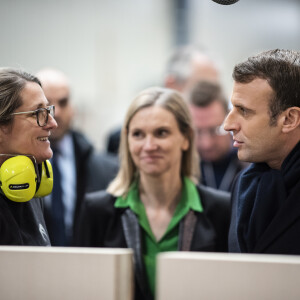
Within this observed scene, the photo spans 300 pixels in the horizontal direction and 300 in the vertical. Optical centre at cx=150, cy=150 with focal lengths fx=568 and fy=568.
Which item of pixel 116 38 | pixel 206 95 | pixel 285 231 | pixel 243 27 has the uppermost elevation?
pixel 243 27

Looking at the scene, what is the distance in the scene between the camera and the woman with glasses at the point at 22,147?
204 centimetres

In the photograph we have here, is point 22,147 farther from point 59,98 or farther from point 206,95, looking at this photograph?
point 206,95

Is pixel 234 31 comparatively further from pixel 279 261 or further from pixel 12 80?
pixel 279 261

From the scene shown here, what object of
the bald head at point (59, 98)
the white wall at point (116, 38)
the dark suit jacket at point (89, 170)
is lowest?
the dark suit jacket at point (89, 170)

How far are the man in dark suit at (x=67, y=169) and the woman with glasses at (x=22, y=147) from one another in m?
1.45

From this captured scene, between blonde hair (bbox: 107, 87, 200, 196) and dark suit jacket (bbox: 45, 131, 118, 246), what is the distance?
66 cm

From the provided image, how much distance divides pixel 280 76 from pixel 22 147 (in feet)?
3.24

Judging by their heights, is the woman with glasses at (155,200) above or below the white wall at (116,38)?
below

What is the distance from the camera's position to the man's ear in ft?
6.74

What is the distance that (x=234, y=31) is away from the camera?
8.32 metres

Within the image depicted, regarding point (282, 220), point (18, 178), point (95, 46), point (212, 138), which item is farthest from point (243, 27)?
point (18, 178)

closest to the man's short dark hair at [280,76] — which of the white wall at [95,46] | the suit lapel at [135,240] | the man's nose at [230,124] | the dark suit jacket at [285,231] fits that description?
the man's nose at [230,124]

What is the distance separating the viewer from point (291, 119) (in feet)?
6.79

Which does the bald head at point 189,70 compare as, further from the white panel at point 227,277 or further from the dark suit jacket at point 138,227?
the white panel at point 227,277
